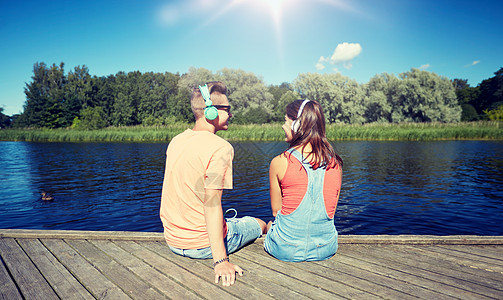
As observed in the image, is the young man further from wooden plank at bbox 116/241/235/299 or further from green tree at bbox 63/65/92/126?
green tree at bbox 63/65/92/126

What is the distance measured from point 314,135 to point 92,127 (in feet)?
171

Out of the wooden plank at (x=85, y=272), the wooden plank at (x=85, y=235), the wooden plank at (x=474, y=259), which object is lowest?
the wooden plank at (x=474, y=259)

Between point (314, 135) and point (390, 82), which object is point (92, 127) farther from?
point (314, 135)

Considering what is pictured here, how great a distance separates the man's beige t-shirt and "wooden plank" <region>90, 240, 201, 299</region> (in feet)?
1.06

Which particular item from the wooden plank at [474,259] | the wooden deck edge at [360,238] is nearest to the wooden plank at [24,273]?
the wooden deck edge at [360,238]

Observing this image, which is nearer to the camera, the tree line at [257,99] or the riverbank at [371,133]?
the riverbank at [371,133]

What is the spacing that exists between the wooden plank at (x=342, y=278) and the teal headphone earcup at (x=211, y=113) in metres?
1.37

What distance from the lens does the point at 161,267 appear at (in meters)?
2.80

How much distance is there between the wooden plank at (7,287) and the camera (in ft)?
7.79

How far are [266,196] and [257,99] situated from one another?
39.2 meters

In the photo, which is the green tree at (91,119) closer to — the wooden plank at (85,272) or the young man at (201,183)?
the wooden plank at (85,272)

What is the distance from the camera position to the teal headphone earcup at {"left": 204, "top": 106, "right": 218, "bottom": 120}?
8.11 ft

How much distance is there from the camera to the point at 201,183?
95.9 inches

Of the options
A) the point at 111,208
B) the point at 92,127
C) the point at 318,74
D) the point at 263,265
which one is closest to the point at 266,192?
the point at 111,208
